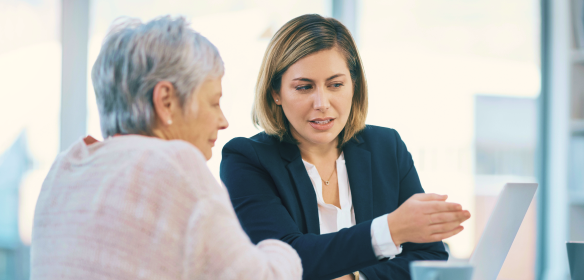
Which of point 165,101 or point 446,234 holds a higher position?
point 165,101

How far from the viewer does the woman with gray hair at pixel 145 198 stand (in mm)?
692

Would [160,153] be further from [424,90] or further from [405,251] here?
[424,90]

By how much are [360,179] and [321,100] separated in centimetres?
31

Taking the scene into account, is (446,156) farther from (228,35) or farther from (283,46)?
(283,46)

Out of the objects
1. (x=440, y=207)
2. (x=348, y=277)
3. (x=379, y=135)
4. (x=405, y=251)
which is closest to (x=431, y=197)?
(x=440, y=207)

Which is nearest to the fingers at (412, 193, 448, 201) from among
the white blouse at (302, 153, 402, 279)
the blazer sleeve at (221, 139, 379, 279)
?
the blazer sleeve at (221, 139, 379, 279)

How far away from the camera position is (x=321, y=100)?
56.0 inches

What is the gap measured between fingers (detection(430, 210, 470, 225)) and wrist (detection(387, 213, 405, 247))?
85mm

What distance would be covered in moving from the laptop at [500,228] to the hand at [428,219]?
0.18ft

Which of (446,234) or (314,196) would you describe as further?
(314,196)

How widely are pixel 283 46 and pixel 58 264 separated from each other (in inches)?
38.0

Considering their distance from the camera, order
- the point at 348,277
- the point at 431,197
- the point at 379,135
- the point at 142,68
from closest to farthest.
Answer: the point at 142,68
the point at 431,197
the point at 348,277
the point at 379,135

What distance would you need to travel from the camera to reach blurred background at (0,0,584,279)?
2.64 meters

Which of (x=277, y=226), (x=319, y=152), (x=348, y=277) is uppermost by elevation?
(x=319, y=152)
